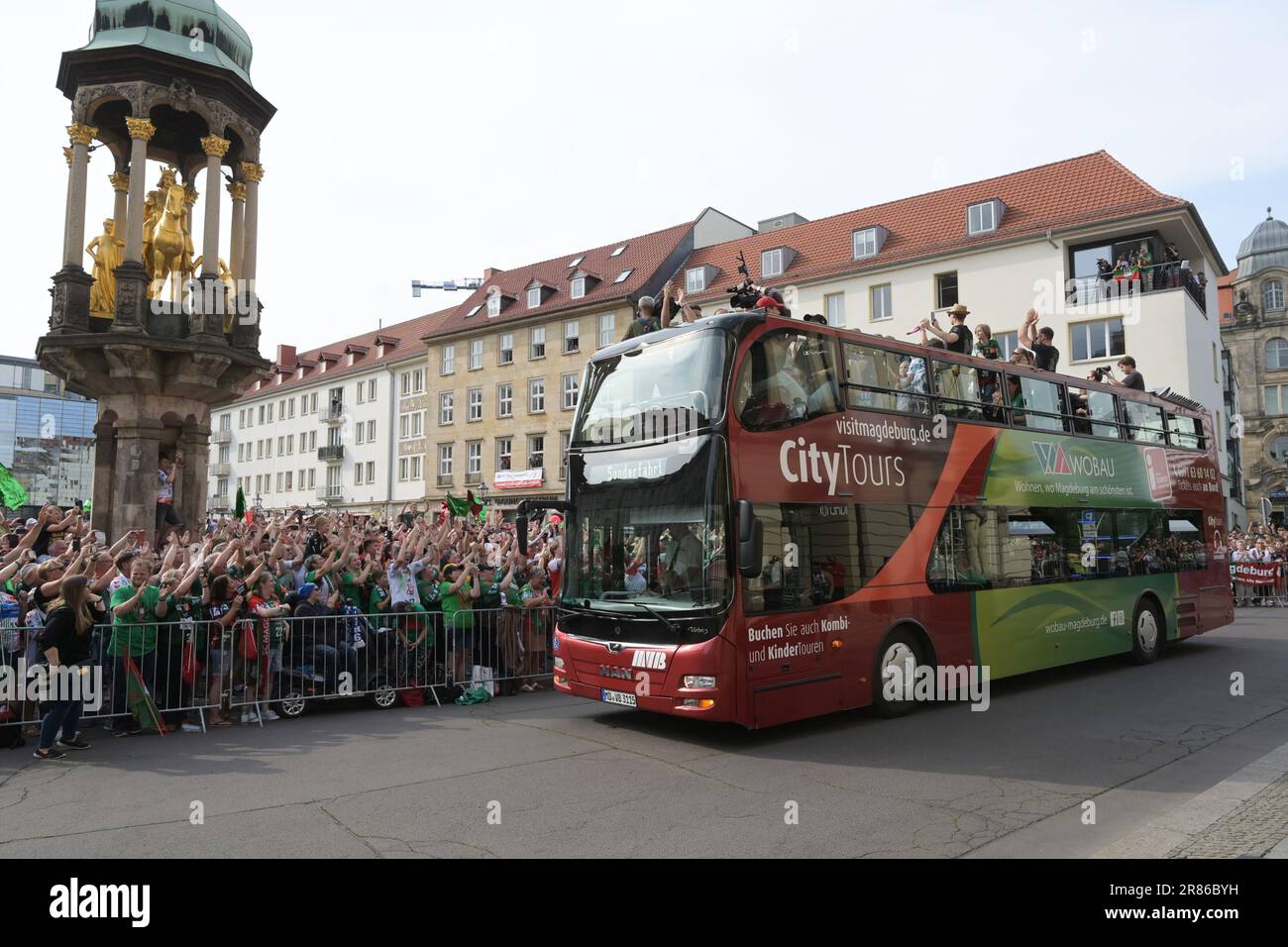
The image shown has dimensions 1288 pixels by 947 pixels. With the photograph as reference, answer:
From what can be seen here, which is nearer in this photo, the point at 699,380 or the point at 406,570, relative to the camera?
the point at 699,380

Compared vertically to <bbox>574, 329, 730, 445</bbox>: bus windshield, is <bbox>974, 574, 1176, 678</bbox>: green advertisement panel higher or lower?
lower

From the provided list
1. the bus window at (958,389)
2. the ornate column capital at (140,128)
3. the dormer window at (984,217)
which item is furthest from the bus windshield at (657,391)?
the dormer window at (984,217)

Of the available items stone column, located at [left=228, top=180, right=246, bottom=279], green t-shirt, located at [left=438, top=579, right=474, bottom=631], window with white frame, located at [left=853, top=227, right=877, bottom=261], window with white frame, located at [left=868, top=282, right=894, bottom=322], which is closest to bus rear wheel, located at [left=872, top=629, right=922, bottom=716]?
green t-shirt, located at [left=438, top=579, right=474, bottom=631]

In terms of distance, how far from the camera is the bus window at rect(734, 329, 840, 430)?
8.11m

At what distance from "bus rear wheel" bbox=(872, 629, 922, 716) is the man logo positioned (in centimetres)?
357

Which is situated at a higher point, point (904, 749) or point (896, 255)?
point (896, 255)

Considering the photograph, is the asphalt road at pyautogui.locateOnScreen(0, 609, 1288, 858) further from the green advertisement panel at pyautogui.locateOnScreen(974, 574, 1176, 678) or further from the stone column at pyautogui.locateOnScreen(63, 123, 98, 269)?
the stone column at pyautogui.locateOnScreen(63, 123, 98, 269)

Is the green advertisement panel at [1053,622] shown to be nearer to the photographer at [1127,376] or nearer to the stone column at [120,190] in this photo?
the photographer at [1127,376]

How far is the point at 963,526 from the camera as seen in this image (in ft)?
33.2

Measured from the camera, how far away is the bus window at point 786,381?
8.11 m

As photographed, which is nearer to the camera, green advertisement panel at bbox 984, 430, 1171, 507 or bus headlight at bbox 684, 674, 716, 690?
Result: bus headlight at bbox 684, 674, 716, 690

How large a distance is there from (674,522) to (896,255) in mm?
32507
